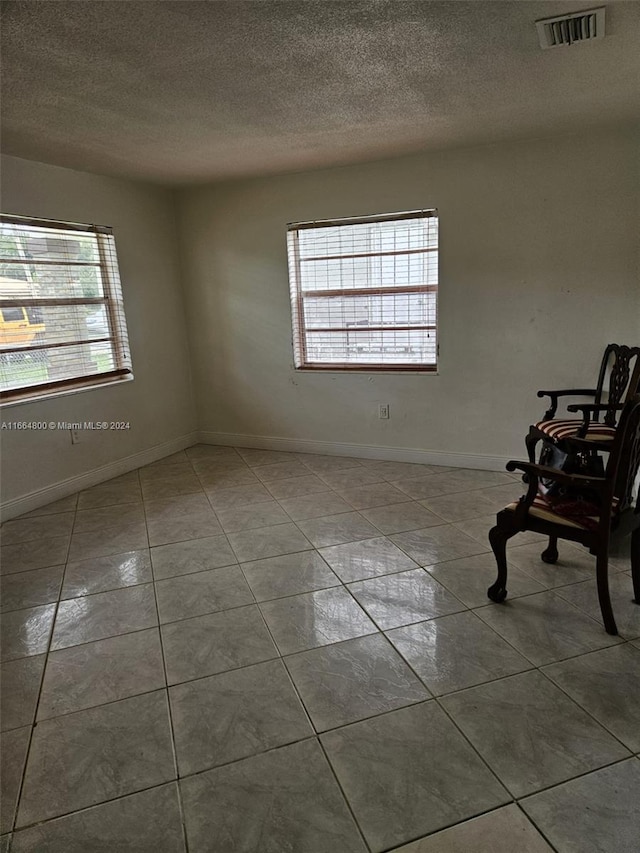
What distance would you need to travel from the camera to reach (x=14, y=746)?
5.51 ft

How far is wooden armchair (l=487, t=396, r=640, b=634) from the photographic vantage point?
1.98 metres

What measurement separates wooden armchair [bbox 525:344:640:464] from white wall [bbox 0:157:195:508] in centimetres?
313

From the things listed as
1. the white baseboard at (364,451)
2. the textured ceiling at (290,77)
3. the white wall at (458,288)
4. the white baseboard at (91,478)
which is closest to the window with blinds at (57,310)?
the textured ceiling at (290,77)

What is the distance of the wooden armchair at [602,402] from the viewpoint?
2898mm

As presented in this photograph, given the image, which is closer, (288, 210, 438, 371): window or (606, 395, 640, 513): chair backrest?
(606, 395, 640, 513): chair backrest

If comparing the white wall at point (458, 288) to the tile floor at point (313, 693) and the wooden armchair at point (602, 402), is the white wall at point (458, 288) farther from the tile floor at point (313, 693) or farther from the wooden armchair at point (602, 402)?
the tile floor at point (313, 693)

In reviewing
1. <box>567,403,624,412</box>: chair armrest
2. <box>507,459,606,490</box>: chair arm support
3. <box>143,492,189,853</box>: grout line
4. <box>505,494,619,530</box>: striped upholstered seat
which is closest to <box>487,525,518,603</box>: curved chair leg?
<box>505,494,619,530</box>: striped upholstered seat

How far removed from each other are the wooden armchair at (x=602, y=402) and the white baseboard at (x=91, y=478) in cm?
314

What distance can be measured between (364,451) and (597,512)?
8.13 feet

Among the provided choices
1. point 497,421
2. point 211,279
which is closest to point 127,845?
point 497,421

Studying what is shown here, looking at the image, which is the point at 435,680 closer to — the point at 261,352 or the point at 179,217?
the point at 261,352

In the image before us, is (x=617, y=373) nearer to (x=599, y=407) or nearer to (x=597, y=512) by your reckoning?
(x=599, y=407)

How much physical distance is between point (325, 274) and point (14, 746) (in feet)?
11.9

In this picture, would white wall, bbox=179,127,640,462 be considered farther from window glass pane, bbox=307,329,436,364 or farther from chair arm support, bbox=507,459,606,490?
chair arm support, bbox=507,459,606,490
